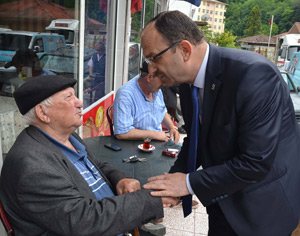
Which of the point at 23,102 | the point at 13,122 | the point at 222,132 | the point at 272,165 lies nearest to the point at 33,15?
the point at 13,122

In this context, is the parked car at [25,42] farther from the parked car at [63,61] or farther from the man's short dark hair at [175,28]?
the man's short dark hair at [175,28]

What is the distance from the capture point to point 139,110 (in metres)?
3.17

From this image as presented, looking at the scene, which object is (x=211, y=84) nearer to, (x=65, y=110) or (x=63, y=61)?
(x=65, y=110)

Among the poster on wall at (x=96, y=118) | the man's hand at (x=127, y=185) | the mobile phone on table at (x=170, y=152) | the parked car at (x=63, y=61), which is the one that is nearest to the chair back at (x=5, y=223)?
the man's hand at (x=127, y=185)

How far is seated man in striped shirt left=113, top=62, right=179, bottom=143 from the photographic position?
2951 millimetres

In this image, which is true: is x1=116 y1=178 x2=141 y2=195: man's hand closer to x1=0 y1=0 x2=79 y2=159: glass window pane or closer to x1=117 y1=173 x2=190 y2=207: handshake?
x1=117 y1=173 x2=190 y2=207: handshake

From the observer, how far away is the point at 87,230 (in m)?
1.40

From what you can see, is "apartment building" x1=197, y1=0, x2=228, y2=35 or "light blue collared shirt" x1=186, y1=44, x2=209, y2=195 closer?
"light blue collared shirt" x1=186, y1=44, x2=209, y2=195

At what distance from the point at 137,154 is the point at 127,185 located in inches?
26.8

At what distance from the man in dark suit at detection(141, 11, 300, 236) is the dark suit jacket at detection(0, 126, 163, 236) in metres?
0.19

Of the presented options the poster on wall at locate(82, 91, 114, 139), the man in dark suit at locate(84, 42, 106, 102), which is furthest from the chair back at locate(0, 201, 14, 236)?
the man in dark suit at locate(84, 42, 106, 102)

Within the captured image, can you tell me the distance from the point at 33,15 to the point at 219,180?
258cm

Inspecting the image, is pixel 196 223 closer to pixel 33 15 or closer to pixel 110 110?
pixel 110 110

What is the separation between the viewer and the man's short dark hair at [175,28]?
52.1 inches
